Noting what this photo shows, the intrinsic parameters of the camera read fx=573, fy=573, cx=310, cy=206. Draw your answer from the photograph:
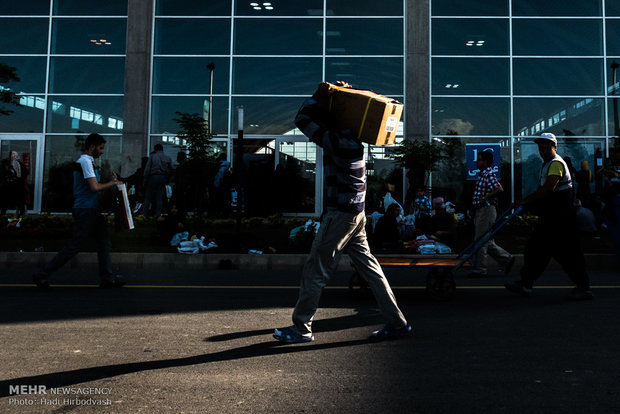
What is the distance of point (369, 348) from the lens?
13.8ft

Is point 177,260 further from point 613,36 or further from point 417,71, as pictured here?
point 613,36

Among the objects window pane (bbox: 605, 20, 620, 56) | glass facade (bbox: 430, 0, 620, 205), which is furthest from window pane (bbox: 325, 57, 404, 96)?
window pane (bbox: 605, 20, 620, 56)

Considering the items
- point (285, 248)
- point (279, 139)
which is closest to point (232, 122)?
point (279, 139)

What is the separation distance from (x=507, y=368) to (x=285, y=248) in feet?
29.0

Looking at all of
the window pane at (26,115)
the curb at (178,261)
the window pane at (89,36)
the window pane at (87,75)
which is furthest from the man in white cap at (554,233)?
the window pane at (26,115)

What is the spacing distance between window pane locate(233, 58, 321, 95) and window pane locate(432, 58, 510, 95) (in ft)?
13.5

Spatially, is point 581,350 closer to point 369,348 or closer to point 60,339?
point 369,348

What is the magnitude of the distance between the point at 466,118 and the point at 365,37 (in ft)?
14.4

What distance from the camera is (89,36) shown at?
2003 cm

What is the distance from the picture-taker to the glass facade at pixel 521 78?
18.9 metres

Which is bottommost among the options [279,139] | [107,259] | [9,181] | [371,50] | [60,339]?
[60,339]

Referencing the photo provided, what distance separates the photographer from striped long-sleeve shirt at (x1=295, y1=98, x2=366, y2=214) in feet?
13.9

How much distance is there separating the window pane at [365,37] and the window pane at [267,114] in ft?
7.72

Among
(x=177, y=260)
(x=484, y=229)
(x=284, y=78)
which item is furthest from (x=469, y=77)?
(x=177, y=260)
